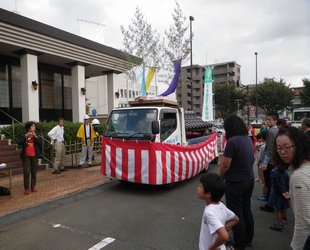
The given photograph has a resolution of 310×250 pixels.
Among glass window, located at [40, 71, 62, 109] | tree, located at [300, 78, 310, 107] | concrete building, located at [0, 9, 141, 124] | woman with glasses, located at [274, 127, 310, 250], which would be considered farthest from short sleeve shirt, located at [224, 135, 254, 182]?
tree, located at [300, 78, 310, 107]

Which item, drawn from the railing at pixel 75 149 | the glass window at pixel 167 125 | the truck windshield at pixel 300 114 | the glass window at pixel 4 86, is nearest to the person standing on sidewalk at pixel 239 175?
the glass window at pixel 167 125

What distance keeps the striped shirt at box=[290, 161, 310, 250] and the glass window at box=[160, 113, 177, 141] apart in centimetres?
502

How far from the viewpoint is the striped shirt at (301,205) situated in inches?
73.4

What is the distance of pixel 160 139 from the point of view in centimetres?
682

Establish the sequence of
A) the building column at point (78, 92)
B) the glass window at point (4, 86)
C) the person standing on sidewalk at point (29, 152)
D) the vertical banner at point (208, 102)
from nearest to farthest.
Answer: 1. the person standing on sidewalk at point (29, 152)
2. the glass window at point (4, 86)
3. the building column at point (78, 92)
4. the vertical banner at point (208, 102)

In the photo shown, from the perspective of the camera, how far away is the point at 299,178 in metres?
1.91

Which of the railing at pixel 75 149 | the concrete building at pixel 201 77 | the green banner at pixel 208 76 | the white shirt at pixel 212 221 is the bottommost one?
the railing at pixel 75 149

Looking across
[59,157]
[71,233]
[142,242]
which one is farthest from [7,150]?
[142,242]

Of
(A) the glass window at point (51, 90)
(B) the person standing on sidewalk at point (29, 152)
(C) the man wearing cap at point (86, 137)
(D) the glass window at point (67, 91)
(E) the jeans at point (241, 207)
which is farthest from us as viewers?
(D) the glass window at point (67, 91)

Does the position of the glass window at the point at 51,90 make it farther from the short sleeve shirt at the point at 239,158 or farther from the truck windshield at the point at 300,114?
the truck windshield at the point at 300,114

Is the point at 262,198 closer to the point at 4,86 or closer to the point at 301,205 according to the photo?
the point at 301,205

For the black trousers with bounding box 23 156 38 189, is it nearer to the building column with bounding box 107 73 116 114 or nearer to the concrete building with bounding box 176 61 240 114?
the building column with bounding box 107 73 116 114

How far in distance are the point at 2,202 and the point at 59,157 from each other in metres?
3.37

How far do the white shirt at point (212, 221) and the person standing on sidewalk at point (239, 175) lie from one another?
1.17m
